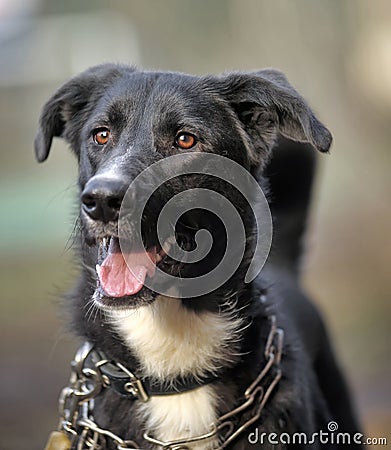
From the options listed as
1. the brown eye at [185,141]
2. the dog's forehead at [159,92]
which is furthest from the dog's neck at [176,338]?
the dog's forehead at [159,92]

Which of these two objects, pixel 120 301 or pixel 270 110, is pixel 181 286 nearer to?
pixel 120 301

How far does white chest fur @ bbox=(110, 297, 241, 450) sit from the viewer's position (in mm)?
3012

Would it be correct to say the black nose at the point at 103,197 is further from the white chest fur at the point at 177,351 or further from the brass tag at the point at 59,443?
the brass tag at the point at 59,443

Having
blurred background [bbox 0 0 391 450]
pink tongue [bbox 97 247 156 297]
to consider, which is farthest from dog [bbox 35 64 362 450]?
blurred background [bbox 0 0 391 450]

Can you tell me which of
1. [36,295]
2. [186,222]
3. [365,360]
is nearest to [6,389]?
[36,295]

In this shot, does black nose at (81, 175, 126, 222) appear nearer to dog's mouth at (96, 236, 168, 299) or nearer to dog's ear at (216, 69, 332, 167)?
dog's mouth at (96, 236, 168, 299)

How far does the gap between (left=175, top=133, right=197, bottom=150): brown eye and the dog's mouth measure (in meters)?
0.39

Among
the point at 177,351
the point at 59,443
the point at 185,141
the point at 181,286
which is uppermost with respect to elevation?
the point at 185,141

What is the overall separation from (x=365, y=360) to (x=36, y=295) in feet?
10.6

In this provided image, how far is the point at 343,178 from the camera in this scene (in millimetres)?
9016

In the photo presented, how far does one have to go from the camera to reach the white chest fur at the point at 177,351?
3.01 m

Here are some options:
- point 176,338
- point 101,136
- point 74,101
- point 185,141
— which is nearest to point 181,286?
point 176,338

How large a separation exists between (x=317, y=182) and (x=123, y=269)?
1715 mm

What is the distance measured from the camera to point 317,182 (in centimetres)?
436
